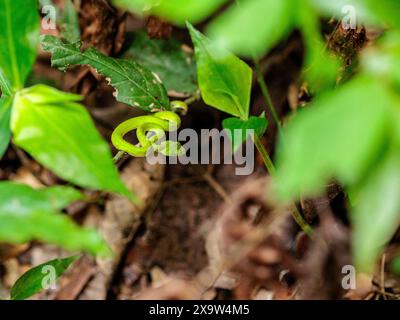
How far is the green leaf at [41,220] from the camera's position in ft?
2.01

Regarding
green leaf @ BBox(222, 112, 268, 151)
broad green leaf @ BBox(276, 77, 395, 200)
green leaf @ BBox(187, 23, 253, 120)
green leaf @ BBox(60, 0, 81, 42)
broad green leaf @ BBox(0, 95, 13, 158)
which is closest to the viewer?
broad green leaf @ BBox(276, 77, 395, 200)

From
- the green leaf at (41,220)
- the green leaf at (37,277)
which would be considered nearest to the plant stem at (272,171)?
the green leaf at (37,277)

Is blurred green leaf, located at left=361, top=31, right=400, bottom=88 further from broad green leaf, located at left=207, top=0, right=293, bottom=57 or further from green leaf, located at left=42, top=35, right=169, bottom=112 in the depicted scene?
green leaf, located at left=42, top=35, right=169, bottom=112

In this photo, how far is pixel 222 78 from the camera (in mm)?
1189

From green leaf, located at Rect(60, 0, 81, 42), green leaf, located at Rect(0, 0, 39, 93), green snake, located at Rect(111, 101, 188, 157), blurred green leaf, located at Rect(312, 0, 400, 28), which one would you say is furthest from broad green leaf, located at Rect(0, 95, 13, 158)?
green leaf, located at Rect(60, 0, 81, 42)

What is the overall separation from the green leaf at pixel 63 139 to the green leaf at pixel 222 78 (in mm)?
451

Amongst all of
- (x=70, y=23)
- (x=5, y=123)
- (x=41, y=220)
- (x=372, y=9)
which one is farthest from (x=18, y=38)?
(x=70, y=23)

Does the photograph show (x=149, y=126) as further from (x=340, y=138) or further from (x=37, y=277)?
(x=340, y=138)

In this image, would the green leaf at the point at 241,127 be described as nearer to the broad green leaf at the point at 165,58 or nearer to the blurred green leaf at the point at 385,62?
the blurred green leaf at the point at 385,62

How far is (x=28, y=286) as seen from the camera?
1.18 meters

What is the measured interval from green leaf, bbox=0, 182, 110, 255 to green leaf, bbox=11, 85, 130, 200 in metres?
0.04

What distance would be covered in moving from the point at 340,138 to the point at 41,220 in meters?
0.37

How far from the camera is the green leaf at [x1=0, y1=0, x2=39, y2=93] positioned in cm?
83
